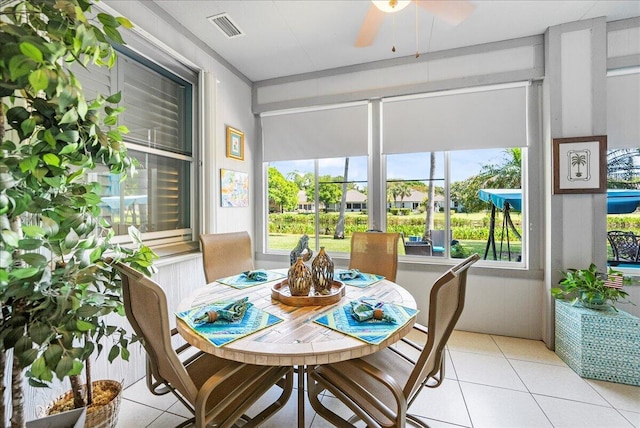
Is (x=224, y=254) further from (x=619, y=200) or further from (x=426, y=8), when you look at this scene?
(x=619, y=200)

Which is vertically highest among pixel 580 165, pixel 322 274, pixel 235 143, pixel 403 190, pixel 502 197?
pixel 235 143

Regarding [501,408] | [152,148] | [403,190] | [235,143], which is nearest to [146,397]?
[152,148]

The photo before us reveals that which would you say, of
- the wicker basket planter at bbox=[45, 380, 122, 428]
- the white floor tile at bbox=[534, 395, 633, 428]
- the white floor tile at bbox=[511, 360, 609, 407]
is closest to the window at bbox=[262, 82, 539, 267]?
the white floor tile at bbox=[511, 360, 609, 407]

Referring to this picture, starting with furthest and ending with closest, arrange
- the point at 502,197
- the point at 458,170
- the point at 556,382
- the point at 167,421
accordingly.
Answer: the point at 458,170 → the point at 502,197 → the point at 556,382 → the point at 167,421

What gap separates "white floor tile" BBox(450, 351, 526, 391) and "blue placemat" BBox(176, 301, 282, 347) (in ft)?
5.76

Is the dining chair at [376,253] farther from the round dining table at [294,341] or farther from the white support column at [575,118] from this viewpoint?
the white support column at [575,118]

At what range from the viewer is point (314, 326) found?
134cm

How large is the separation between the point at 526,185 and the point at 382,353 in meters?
2.42

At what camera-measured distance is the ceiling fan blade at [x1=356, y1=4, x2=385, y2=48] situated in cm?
198

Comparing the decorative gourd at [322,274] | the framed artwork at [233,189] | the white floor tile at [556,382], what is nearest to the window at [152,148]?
the framed artwork at [233,189]

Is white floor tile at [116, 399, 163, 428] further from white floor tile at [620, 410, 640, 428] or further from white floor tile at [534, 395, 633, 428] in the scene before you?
white floor tile at [620, 410, 640, 428]

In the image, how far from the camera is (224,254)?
2.46m

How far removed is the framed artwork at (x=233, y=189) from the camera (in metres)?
3.17

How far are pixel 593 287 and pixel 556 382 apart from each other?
0.83 m
